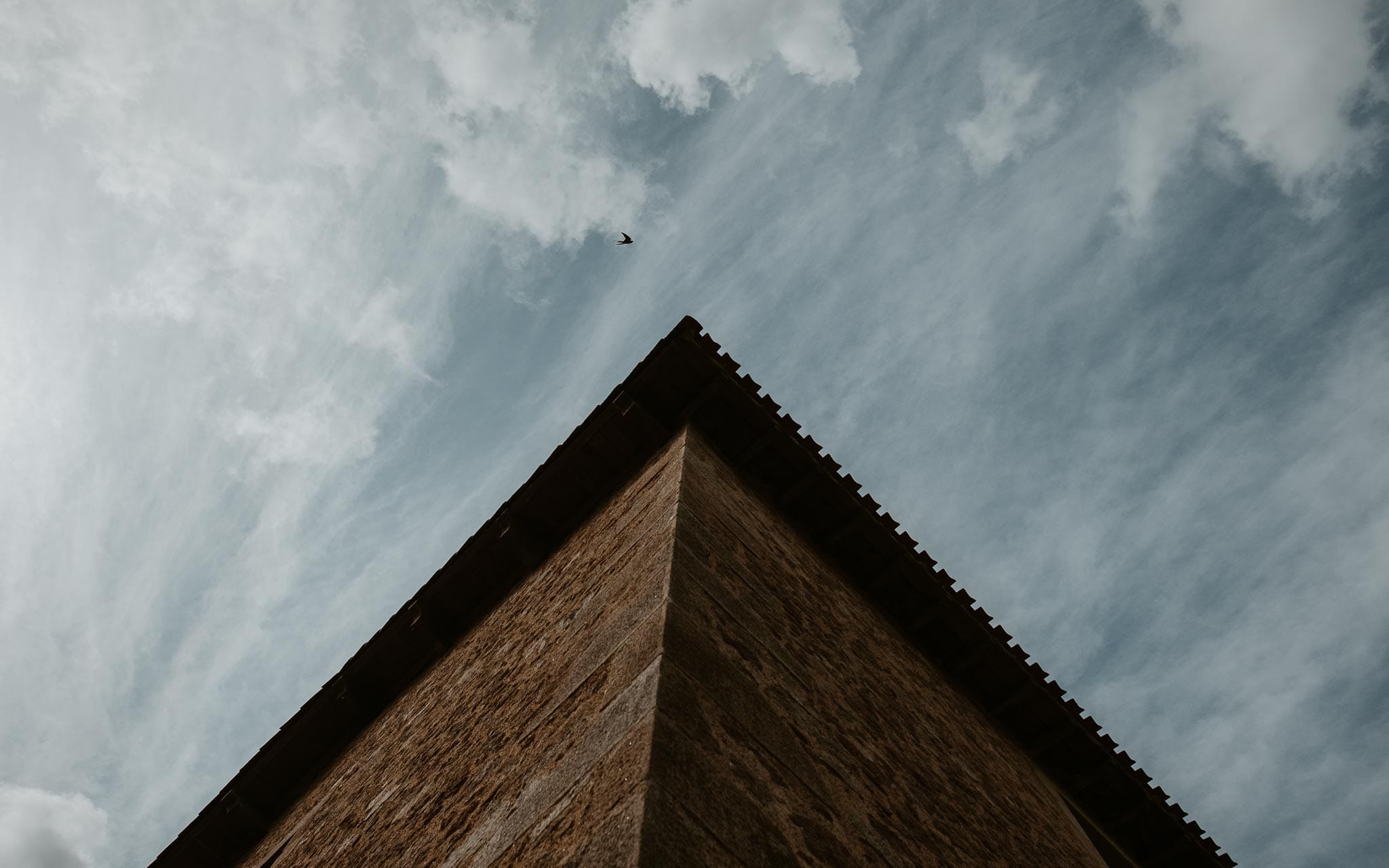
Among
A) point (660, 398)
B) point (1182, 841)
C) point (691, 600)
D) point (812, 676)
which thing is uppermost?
point (660, 398)

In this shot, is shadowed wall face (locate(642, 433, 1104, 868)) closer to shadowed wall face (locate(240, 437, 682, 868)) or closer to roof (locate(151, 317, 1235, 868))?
shadowed wall face (locate(240, 437, 682, 868))

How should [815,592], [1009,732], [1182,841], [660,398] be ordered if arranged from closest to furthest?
1. [815,592]
2. [660,398]
3. [1009,732]
4. [1182,841]

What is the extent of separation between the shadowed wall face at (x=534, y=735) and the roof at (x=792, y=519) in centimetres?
42

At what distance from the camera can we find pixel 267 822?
25.9ft

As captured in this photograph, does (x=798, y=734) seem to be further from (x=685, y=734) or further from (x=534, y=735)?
(x=534, y=735)

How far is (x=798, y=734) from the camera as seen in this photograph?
3375 millimetres

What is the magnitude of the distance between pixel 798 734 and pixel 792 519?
3.59 meters

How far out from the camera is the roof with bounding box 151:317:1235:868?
22.3 ft

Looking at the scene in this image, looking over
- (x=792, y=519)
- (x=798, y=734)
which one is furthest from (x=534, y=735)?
(x=792, y=519)

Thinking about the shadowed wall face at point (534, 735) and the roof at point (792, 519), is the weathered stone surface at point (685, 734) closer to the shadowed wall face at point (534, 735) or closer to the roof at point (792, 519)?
the shadowed wall face at point (534, 735)

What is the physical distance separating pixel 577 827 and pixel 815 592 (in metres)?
3.21

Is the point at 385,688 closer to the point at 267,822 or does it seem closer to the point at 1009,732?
the point at 267,822

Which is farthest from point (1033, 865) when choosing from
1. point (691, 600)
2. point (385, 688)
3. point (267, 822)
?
point (267, 822)

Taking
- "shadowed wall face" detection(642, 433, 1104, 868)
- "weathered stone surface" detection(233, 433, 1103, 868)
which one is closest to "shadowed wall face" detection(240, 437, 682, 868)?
"weathered stone surface" detection(233, 433, 1103, 868)
